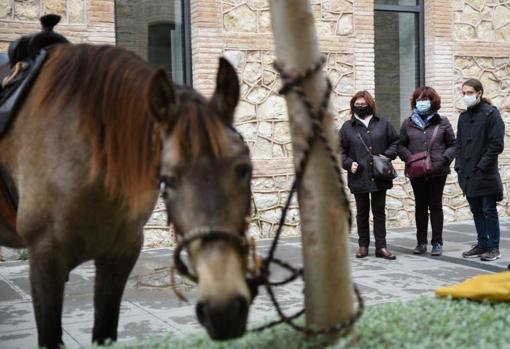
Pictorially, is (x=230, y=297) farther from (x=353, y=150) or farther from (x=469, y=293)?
(x=353, y=150)

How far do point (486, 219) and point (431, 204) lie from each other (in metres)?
0.69

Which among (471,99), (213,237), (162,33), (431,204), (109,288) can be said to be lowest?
(431,204)

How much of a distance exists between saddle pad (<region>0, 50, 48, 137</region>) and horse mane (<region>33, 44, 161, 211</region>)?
5 cm

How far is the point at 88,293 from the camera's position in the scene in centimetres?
616

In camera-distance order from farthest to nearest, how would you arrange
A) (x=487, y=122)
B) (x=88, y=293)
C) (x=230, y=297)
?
(x=487, y=122) < (x=88, y=293) < (x=230, y=297)

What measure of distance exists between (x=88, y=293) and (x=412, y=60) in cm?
747

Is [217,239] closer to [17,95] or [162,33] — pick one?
[17,95]

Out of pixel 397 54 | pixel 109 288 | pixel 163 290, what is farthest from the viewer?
pixel 397 54

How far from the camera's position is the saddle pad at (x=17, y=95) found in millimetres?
3113

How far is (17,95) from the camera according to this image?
312 cm

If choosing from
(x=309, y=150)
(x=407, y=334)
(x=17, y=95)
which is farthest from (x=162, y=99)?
(x=407, y=334)

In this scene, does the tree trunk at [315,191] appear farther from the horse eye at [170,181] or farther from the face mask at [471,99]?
the face mask at [471,99]

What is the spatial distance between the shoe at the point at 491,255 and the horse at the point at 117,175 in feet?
17.5

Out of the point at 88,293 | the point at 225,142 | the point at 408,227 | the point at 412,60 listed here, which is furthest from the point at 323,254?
the point at 412,60
